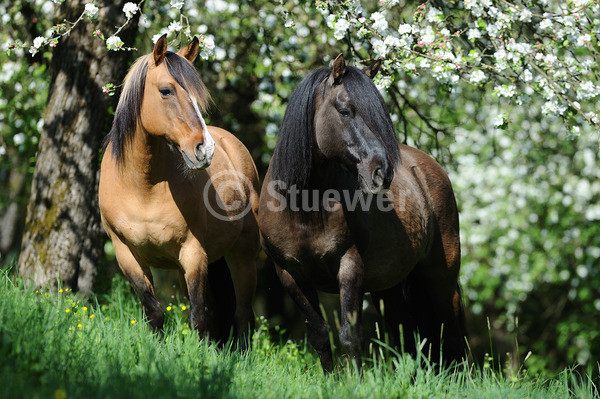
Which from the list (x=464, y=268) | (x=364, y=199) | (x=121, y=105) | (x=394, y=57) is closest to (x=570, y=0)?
(x=394, y=57)

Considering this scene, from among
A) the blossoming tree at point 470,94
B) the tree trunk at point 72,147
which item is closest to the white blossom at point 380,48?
the blossoming tree at point 470,94

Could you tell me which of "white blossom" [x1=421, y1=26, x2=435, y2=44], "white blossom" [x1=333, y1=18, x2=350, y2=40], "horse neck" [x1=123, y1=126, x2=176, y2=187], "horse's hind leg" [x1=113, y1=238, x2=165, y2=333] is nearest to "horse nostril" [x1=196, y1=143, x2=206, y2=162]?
"horse neck" [x1=123, y1=126, x2=176, y2=187]

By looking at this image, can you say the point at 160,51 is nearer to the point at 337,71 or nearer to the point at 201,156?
the point at 201,156

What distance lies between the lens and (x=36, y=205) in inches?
258

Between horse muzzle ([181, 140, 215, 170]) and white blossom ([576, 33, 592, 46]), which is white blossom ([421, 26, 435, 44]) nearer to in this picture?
white blossom ([576, 33, 592, 46])

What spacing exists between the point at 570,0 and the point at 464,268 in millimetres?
8262

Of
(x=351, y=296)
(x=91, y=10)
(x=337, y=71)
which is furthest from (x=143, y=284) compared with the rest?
(x=91, y=10)

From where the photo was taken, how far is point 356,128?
180 inches

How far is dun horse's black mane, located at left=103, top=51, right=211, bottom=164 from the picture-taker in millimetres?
4757

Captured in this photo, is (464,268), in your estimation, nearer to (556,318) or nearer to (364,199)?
(556,318)

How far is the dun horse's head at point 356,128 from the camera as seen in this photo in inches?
174

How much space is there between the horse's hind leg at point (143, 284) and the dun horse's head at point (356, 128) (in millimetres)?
1614

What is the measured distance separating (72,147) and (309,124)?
2838mm

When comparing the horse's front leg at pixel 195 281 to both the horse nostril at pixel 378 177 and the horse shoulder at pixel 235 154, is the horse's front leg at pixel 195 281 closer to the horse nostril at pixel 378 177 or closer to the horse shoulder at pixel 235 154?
the horse shoulder at pixel 235 154
